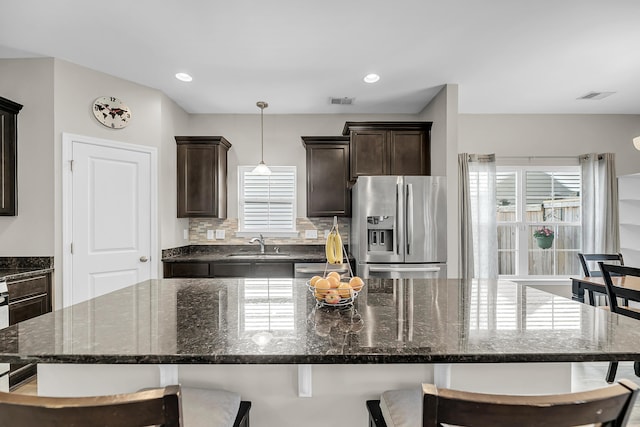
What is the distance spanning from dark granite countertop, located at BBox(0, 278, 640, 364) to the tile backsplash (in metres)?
2.80

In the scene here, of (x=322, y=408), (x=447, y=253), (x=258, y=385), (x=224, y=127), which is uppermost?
(x=224, y=127)

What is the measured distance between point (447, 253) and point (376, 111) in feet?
6.59

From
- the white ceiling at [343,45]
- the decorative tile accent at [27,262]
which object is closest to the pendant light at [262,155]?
the white ceiling at [343,45]

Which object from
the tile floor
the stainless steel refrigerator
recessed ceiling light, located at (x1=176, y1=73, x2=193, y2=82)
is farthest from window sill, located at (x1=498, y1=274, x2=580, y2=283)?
recessed ceiling light, located at (x1=176, y1=73, x2=193, y2=82)

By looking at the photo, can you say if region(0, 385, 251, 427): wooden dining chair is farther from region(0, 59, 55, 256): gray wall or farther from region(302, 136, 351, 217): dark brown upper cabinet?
region(302, 136, 351, 217): dark brown upper cabinet

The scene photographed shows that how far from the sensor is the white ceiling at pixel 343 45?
2.27 meters

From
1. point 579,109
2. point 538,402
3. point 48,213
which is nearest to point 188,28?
point 48,213

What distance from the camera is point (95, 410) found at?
0.61 m

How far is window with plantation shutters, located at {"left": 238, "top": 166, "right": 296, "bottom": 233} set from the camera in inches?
177

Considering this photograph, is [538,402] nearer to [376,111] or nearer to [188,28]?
[188,28]

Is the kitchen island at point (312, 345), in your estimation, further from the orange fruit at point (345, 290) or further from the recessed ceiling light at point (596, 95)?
the recessed ceiling light at point (596, 95)

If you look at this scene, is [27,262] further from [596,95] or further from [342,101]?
[596,95]

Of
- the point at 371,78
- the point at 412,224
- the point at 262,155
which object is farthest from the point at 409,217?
the point at 262,155

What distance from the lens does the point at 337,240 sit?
1.58 metres
